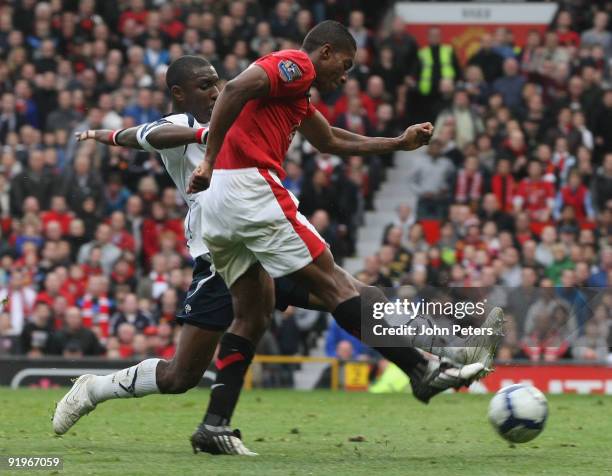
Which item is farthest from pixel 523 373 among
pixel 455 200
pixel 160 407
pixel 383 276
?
pixel 160 407

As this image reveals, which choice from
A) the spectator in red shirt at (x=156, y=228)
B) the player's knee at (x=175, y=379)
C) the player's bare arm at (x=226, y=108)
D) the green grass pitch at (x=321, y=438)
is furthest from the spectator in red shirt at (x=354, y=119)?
the player's bare arm at (x=226, y=108)

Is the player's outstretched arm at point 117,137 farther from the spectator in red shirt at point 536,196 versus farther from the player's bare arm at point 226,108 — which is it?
the spectator in red shirt at point 536,196

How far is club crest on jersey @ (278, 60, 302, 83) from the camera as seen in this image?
7.24 m

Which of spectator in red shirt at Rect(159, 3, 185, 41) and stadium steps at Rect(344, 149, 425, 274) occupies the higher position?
spectator in red shirt at Rect(159, 3, 185, 41)

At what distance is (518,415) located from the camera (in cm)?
754

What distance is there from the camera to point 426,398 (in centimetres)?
747

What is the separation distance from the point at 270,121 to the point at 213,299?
111 cm

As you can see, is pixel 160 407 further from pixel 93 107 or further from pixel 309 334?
pixel 93 107

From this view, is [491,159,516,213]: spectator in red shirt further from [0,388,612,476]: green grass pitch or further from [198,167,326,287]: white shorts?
[198,167,326,287]: white shorts

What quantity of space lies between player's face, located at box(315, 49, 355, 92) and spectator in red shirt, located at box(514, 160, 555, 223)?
971 centimetres

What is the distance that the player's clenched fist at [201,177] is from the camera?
706cm

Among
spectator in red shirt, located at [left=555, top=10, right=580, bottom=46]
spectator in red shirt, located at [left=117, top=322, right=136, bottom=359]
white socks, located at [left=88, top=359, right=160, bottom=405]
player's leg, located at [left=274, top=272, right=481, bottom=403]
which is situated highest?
spectator in red shirt, located at [left=555, top=10, right=580, bottom=46]

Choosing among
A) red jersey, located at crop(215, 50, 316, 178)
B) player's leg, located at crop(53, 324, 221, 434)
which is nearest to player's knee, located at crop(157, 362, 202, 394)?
player's leg, located at crop(53, 324, 221, 434)

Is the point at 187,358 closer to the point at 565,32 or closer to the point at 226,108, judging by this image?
the point at 226,108
